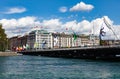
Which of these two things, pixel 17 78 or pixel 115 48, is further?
pixel 115 48

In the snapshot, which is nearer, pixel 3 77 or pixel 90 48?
pixel 3 77

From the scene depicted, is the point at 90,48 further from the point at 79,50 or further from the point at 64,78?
the point at 64,78

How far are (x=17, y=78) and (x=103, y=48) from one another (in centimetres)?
8056

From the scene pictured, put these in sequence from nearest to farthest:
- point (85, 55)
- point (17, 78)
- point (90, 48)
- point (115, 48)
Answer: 1. point (17, 78)
2. point (115, 48)
3. point (90, 48)
4. point (85, 55)

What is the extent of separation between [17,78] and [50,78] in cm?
552

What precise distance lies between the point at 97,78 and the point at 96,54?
9914 cm

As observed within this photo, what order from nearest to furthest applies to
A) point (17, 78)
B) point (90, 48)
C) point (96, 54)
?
point (17, 78), point (90, 48), point (96, 54)

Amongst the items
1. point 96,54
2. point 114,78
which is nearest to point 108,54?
point 96,54

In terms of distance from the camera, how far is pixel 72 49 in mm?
170875

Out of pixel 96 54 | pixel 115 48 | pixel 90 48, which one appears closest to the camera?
pixel 115 48

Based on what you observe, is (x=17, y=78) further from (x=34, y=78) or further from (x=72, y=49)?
(x=72, y=49)

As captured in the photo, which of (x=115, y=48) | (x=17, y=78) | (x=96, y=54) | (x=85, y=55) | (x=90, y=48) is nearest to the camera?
(x=17, y=78)

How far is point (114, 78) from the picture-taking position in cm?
6262

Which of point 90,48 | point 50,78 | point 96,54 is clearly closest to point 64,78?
point 50,78
